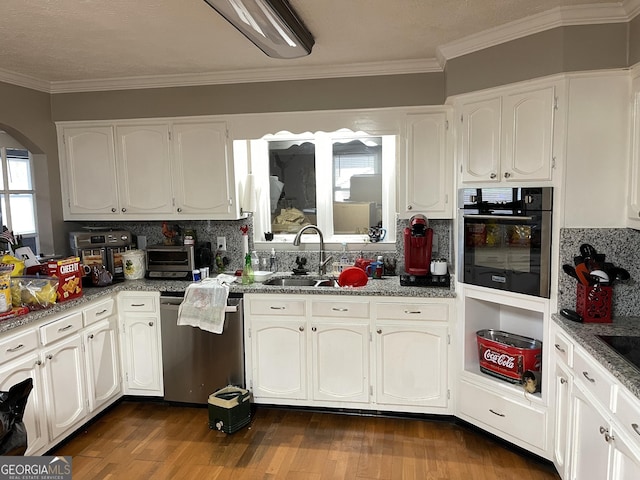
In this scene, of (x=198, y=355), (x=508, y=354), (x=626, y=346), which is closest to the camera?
(x=626, y=346)

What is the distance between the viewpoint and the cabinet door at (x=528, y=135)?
2.46 m

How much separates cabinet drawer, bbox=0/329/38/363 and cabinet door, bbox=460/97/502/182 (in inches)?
105

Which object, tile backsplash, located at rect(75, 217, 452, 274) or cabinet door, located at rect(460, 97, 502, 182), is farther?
tile backsplash, located at rect(75, 217, 452, 274)

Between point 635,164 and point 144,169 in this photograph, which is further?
point 144,169

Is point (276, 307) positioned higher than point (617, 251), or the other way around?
point (617, 251)

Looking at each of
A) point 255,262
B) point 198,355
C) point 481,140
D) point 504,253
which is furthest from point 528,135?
point 198,355

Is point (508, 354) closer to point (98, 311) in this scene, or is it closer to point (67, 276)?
point (98, 311)

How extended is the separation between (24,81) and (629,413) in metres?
4.07

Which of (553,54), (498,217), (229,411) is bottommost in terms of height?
(229,411)

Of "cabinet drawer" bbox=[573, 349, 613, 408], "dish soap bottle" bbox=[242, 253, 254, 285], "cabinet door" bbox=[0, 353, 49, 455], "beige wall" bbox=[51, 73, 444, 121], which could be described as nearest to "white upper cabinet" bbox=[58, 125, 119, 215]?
"beige wall" bbox=[51, 73, 444, 121]

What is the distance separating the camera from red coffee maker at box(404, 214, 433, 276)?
10.6 feet

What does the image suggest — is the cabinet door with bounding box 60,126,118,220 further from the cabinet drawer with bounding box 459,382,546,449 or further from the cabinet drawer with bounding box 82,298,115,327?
the cabinet drawer with bounding box 459,382,546,449

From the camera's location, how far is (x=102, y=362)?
3248 mm

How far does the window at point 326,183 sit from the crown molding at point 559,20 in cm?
123
